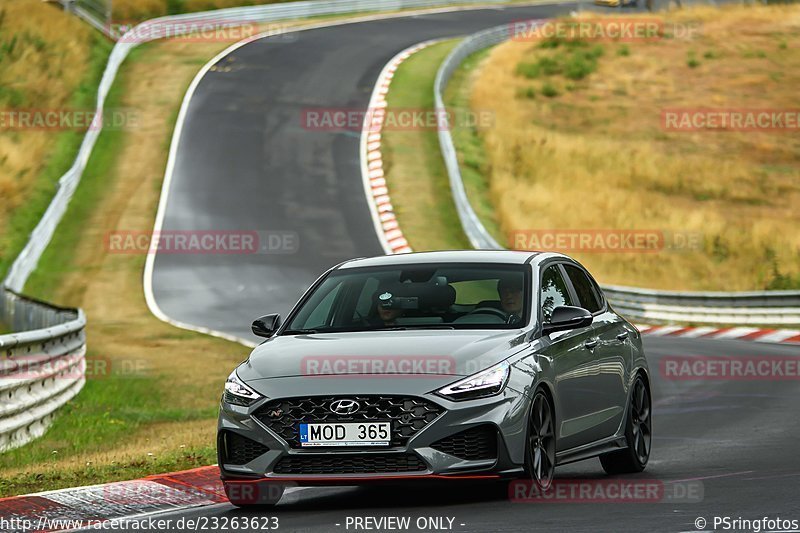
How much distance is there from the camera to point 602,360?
35.5ft

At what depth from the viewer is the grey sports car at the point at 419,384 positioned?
29.1 feet

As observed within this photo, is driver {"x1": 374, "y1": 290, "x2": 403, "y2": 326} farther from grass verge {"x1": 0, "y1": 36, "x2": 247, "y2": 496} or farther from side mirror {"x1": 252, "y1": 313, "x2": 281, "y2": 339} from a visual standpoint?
grass verge {"x1": 0, "y1": 36, "x2": 247, "y2": 496}

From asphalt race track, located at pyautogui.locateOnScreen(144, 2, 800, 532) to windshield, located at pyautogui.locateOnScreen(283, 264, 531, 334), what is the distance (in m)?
1.10

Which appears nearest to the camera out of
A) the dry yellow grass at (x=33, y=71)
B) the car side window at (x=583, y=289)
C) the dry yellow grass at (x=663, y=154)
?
the car side window at (x=583, y=289)

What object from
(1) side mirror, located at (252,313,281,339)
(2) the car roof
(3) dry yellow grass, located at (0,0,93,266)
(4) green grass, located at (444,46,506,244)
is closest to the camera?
(1) side mirror, located at (252,313,281,339)

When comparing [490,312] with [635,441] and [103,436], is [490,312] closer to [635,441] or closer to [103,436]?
[635,441]

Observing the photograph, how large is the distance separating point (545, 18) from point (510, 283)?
209 feet

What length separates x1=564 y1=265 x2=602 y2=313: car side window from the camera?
11180 mm

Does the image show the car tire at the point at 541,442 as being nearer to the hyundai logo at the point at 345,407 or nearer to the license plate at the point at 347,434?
the license plate at the point at 347,434

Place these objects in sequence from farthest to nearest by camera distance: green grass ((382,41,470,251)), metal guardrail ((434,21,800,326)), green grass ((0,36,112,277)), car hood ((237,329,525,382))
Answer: green grass ((382,41,470,251))
green grass ((0,36,112,277))
metal guardrail ((434,21,800,326))
car hood ((237,329,525,382))

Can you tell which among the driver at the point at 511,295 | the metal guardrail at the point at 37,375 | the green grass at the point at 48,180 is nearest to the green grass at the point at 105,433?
the metal guardrail at the point at 37,375

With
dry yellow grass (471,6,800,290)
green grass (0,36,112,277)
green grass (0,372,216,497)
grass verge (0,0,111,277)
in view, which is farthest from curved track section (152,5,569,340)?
green grass (0,372,216,497)

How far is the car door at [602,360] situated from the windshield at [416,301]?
0.80 meters

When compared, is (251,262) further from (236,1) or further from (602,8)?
(602,8)
